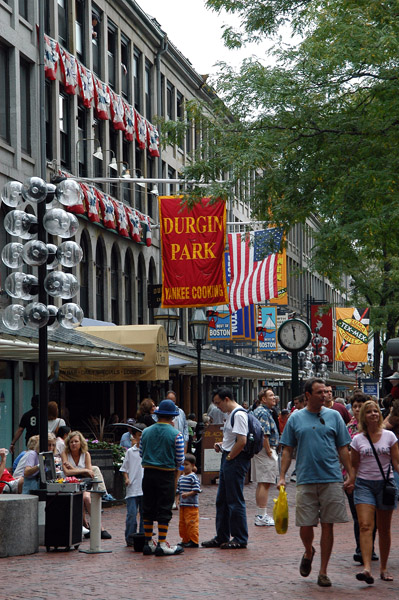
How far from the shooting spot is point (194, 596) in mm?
9641

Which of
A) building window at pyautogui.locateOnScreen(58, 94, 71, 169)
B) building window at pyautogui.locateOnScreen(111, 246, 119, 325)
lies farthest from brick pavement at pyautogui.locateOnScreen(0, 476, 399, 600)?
building window at pyautogui.locateOnScreen(111, 246, 119, 325)

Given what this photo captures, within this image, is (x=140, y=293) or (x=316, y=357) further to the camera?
(x=316, y=357)

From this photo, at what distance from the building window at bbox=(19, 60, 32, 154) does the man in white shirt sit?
17032mm

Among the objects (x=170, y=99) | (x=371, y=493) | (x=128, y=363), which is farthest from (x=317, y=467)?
(x=170, y=99)

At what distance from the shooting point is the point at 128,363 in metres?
26.4

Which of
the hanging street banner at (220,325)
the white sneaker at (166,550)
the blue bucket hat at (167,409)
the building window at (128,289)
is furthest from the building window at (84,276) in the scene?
the white sneaker at (166,550)

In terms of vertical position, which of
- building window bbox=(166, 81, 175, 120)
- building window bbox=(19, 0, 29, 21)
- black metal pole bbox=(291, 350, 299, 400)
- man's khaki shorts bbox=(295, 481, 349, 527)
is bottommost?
man's khaki shorts bbox=(295, 481, 349, 527)

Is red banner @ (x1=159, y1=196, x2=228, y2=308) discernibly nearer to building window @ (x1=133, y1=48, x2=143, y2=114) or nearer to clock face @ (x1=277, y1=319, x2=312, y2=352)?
clock face @ (x1=277, y1=319, x2=312, y2=352)

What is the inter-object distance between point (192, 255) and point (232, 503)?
43.3 feet

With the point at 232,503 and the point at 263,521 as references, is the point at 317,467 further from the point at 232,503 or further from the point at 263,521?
the point at 263,521

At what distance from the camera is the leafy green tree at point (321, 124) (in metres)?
17.1

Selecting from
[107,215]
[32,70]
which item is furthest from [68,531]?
→ [107,215]

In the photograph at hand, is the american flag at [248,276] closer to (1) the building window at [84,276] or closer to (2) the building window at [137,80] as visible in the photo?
(1) the building window at [84,276]

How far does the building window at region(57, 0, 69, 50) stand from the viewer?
32.5 m
